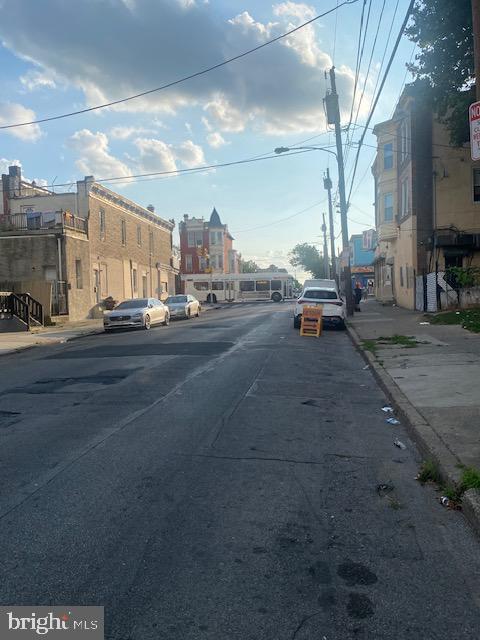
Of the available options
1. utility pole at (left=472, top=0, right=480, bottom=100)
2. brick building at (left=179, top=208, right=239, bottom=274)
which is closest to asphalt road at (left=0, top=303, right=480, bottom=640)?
utility pole at (left=472, top=0, right=480, bottom=100)

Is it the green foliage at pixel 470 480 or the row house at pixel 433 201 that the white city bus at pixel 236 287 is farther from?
the green foliage at pixel 470 480

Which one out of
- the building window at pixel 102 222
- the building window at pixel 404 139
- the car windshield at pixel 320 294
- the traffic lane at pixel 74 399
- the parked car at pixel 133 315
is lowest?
the traffic lane at pixel 74 399

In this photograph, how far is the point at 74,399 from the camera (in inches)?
355

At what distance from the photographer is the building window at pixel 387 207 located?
3453 centimetres

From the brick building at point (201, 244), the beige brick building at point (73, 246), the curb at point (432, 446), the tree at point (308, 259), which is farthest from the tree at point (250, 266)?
the curb at point (432, 446)

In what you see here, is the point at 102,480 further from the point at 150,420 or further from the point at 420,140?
the point at 420,140

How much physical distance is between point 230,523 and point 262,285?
179 feet

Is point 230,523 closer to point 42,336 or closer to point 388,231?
point 42,336

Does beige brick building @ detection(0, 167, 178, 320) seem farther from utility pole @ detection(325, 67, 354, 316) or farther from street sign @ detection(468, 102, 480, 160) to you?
street sign @ detection(468, 102, 480, 160)

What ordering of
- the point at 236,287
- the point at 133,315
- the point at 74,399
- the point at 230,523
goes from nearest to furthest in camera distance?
the point at 230,523 < the point at 74,399 < the point at 133,315 < the point at 236,287

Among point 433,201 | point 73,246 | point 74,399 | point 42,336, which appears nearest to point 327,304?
point 433,201

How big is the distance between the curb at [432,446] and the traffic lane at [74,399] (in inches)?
140

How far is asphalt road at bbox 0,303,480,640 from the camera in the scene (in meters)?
3.13

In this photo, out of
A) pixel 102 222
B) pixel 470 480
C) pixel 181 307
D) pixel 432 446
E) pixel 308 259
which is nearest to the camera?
pixel 470 480
